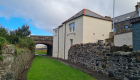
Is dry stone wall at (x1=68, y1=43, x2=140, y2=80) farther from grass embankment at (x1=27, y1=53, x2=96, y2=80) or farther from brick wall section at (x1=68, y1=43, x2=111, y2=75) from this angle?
grass embankment at (x1=27, y1=53, x2=96, y2=80)

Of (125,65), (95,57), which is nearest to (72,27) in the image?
(95,57)

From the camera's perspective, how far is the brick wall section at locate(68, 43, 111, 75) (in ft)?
24.7

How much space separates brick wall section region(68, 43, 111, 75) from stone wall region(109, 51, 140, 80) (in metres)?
0.58

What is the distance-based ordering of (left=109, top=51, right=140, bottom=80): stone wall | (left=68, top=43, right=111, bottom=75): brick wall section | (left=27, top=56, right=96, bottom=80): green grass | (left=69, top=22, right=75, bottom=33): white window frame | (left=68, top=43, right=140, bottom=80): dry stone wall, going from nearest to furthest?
(left=109, top=51, right=140, bottom=80): stone wall, (left=68, top=43, right=140, bottom=80): dry stone wall, (left=27, top=56, right=96, bottom=80): green grass, (left=68, top=43, right=111, bottom=75): brick wall section, (left=69, top=22, right=75, bottom=33): white window frame

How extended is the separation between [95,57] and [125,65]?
2939 millimetres

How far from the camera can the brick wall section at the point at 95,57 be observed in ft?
24.7

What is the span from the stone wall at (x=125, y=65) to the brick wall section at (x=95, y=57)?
58cm

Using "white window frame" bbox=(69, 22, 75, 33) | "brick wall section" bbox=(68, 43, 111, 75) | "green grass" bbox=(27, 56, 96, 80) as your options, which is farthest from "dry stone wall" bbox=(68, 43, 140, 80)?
"white window frame" bbox=(69, 22, 75, 33)

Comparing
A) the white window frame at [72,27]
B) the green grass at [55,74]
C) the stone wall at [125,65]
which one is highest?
the white window frame at [72,27]

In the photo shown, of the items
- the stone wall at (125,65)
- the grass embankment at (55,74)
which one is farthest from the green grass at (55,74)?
the stone wall at (125,65)

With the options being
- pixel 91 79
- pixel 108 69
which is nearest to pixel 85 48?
pixel 108 69

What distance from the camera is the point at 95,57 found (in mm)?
8625

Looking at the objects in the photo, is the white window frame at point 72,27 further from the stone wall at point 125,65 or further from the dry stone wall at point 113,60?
the stone wall at point 125,65

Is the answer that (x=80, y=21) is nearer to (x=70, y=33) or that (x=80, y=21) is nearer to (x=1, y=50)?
(x=70, y=33)
